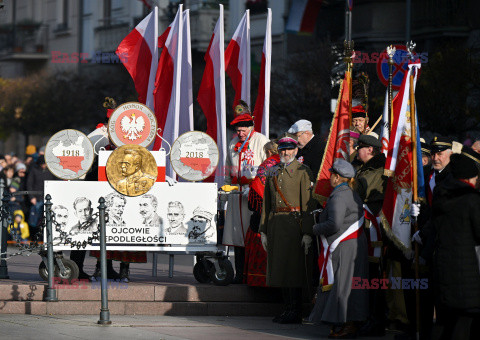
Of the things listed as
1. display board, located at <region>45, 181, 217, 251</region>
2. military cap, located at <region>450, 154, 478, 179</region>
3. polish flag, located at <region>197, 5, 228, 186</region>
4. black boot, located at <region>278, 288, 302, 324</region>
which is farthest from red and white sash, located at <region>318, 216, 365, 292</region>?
polish flag, located at <region>197, 5, 228, 186</region>

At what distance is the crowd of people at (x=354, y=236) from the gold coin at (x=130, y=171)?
3.08ft

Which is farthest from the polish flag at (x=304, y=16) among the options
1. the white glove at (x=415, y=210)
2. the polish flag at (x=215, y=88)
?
the white glove at (x=415, y=210)

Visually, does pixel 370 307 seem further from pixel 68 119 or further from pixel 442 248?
pixel 68 119

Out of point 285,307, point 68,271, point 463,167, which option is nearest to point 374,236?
point 285,307

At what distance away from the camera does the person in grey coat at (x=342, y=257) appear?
1091cm

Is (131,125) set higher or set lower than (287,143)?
higher

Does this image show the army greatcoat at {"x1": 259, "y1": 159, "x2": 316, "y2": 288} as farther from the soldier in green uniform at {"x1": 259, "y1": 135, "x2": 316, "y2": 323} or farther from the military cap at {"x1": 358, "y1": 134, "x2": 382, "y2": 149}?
the military cap at {"x1": 358, "y1": 134, "x2": 382, "y2": 149}

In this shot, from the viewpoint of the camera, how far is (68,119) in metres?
41.6

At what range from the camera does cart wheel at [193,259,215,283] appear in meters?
13.4

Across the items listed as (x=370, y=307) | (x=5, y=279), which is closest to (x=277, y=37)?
(x=5, y=279)

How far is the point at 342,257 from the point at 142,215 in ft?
9.86

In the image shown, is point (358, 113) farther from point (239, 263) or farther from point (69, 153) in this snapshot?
point (69, 153)

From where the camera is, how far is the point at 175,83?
1622cm

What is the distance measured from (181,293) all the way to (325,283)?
230 centimetres
